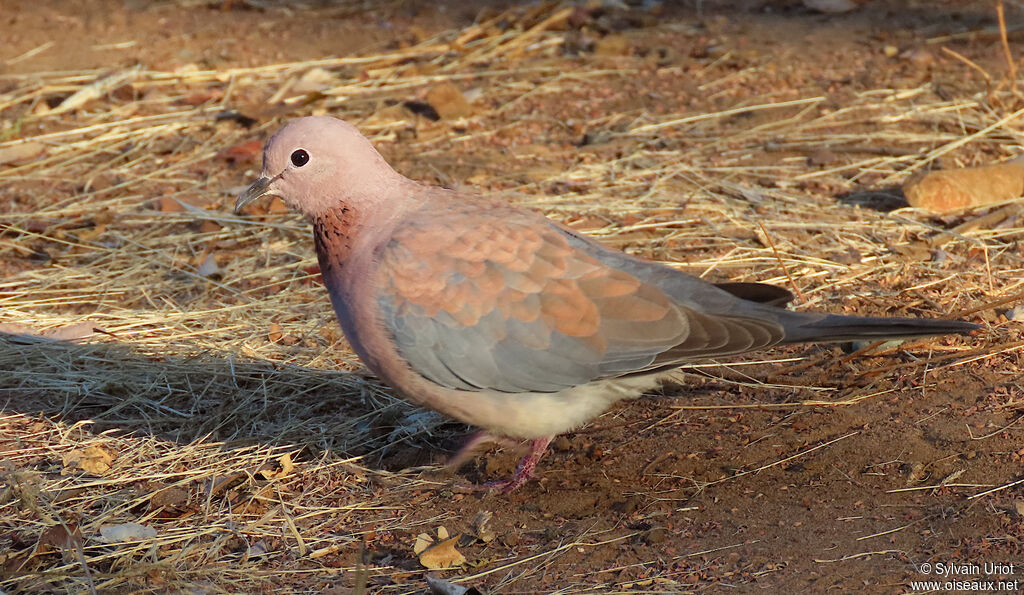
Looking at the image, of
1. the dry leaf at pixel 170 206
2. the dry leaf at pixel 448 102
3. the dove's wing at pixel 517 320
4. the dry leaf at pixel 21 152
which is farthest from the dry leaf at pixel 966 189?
the dry leaf at pixel 21 152

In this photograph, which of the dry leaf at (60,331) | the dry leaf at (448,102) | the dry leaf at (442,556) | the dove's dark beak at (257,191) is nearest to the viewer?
the dry leaf at (442,556)

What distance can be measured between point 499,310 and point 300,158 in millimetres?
838

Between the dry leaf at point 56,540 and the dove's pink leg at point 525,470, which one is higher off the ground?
the dry leaf at point 56,540

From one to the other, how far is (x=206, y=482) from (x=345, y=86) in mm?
3962

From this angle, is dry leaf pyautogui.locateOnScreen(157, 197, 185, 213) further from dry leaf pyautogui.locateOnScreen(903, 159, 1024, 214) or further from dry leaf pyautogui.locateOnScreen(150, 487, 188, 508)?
dry leaf pyautogui.locateOnScreen(903, 159, 1024, 214)

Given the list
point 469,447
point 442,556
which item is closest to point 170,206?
point 469,447

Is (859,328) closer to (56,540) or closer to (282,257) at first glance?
(56,540)

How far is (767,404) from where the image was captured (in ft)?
13.0

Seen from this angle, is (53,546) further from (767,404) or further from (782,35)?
(782,35)

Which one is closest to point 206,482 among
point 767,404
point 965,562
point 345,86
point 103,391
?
point 103,391

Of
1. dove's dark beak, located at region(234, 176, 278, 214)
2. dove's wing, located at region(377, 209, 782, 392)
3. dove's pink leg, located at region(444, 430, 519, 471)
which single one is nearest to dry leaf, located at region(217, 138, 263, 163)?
dove's dark beak, located at region(234, 176, 278, 214)

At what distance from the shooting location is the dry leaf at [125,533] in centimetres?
329

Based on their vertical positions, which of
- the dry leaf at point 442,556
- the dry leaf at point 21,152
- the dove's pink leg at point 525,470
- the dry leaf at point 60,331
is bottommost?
the dove's pink leg at point 525,470

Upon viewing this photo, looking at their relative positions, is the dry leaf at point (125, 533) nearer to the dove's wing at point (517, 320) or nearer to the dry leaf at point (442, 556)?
the dry leaf at point (442, 556)
